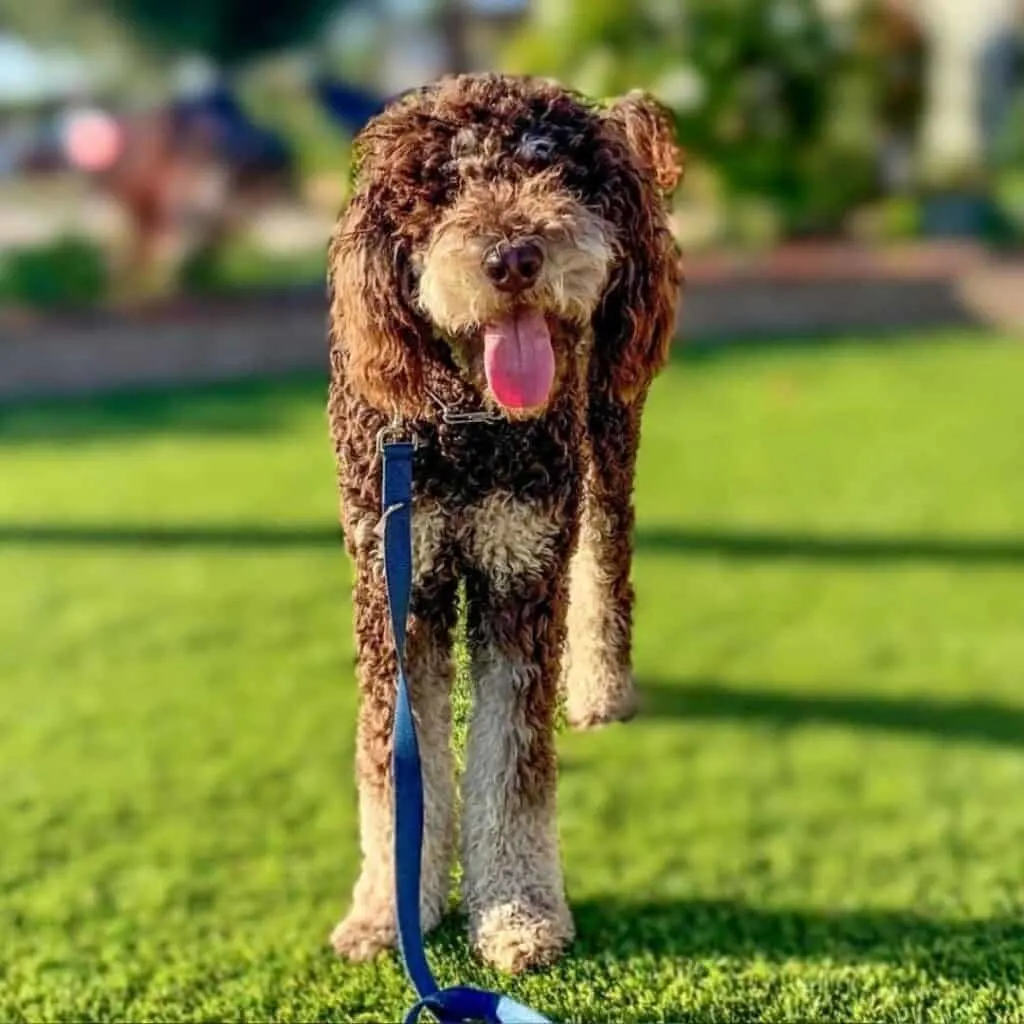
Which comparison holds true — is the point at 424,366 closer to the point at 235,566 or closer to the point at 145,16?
the point at 235,566

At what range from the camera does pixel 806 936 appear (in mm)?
2758

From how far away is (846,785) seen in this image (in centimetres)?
394

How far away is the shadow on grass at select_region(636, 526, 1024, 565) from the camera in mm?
5934

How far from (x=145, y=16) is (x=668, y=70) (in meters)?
5.43

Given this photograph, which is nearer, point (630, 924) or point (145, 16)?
point (630, 924)

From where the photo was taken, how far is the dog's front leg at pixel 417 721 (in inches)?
72.3

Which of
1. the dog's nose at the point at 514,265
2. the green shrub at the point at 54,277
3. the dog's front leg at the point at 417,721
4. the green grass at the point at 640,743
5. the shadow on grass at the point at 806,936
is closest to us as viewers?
the dog's nose at the point at 514,265

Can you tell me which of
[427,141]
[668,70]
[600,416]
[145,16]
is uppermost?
[145,16]

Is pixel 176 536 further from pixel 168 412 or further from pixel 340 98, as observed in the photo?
pixel 340 98

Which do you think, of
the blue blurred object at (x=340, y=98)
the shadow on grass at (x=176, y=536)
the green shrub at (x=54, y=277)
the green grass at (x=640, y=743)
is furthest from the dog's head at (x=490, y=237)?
the green shrub at (x=54, y=277)

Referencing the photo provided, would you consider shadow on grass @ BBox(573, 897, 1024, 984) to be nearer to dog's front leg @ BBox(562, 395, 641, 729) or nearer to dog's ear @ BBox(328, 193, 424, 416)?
dog's front leg @ BBox(562, 395, 641, 729)

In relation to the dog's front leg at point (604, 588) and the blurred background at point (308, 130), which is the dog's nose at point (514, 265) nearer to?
the dog's front leg at point (604, 588)

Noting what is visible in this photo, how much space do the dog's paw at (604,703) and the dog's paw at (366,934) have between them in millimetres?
464

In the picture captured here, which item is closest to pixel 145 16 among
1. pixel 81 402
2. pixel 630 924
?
pixel 81 402
